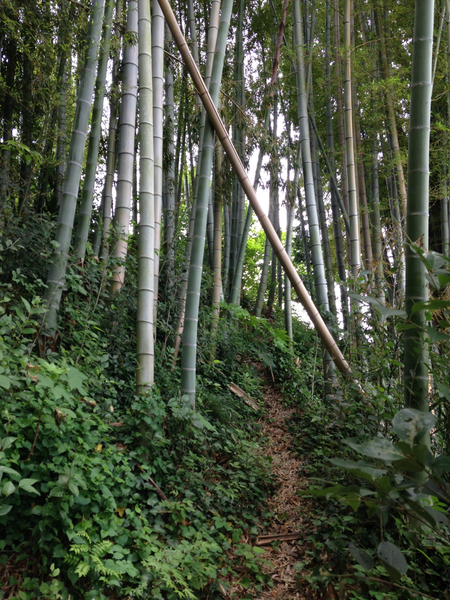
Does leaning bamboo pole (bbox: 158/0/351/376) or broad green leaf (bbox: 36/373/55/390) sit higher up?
leaning bamboo pole (bbox: 158/0/351/376)

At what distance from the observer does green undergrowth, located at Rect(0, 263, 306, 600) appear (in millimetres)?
1648

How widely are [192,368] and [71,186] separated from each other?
1.31 meters

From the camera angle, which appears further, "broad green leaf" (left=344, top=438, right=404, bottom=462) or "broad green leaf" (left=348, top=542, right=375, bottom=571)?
"broad green leaf" (left=348, top=542, right=375, bottom=571)

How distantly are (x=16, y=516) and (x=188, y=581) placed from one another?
2.46 ft

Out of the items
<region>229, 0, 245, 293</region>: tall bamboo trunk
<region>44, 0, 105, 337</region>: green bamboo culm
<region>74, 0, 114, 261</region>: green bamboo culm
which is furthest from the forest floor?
<region>229, 0, 245, 293</region>: tall bamboo trunk

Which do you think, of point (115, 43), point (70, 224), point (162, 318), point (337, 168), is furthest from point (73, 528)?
point (337, 168)

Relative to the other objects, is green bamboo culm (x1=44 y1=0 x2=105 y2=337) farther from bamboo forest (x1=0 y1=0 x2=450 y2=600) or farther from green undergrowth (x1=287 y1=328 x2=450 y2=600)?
green undergrowth (x1=287 y1=328 x2=450 y2=600)

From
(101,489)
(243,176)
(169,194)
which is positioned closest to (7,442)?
(101,489)

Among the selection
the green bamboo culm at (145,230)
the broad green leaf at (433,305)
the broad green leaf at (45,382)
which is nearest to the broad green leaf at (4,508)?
the broad green leaf at (45,382)

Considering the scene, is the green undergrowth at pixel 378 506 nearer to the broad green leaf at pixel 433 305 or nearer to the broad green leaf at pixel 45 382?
the broad green leaf at pixel 433 305

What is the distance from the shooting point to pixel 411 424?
0.61m

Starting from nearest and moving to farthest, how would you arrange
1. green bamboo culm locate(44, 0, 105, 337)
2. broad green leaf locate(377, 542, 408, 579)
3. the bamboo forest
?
broad green leaf locate(377, 542, 408, 579) → the bamboo forest → green bamboo culm locate(44, 0, 105, 337)

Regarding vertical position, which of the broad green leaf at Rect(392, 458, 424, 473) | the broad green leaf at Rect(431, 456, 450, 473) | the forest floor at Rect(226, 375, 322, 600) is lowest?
the forest floor at Rect(226, 375, 322, 600)

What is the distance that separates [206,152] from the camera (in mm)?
2922
